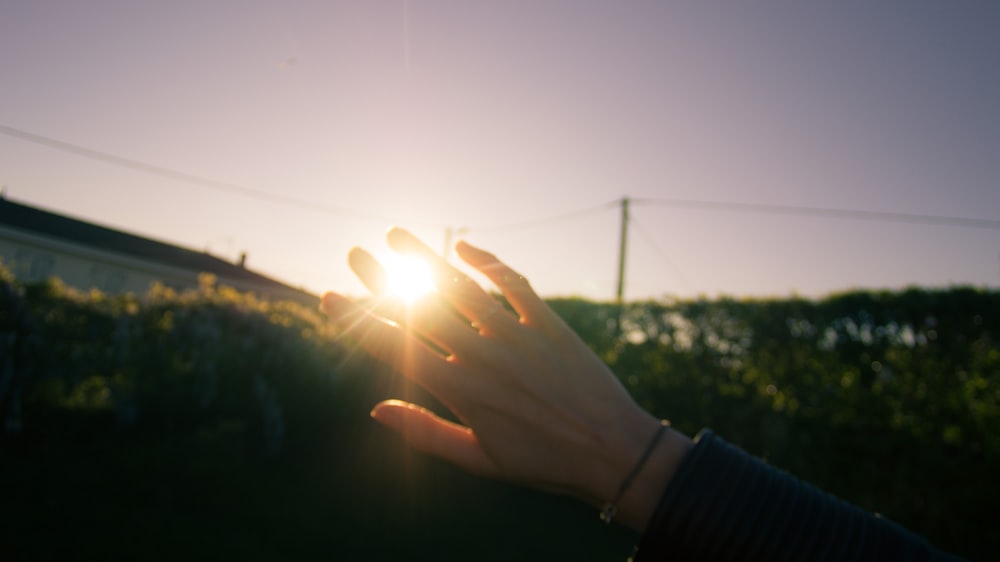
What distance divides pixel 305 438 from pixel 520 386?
5083mm

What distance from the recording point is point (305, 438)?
5602 millimetres

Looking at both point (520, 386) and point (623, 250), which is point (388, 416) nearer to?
point (520, 386)

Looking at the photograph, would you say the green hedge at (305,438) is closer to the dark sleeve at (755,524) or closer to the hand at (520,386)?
the hand at (520,386)

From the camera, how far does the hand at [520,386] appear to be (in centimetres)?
110

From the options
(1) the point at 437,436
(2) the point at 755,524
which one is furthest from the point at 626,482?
(1) the point at 437,436

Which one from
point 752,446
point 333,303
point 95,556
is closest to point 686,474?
point 333,303

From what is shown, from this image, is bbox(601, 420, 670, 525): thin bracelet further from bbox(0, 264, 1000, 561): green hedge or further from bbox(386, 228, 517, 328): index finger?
bbox(0, 264, 1000, 561): green hedge

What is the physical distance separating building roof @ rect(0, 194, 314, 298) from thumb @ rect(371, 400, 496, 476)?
30.1 m

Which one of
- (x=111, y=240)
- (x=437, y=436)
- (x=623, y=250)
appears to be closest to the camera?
(x=437, y=436)

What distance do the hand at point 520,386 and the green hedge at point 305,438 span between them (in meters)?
3.69

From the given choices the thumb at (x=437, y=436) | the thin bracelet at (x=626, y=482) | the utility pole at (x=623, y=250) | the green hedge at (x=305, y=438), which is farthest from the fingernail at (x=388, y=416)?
the utility pole at (x=623, y=250)

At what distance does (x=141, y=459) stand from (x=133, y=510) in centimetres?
75

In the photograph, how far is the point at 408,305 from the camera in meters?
1.16

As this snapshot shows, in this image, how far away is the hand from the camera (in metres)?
1.10
